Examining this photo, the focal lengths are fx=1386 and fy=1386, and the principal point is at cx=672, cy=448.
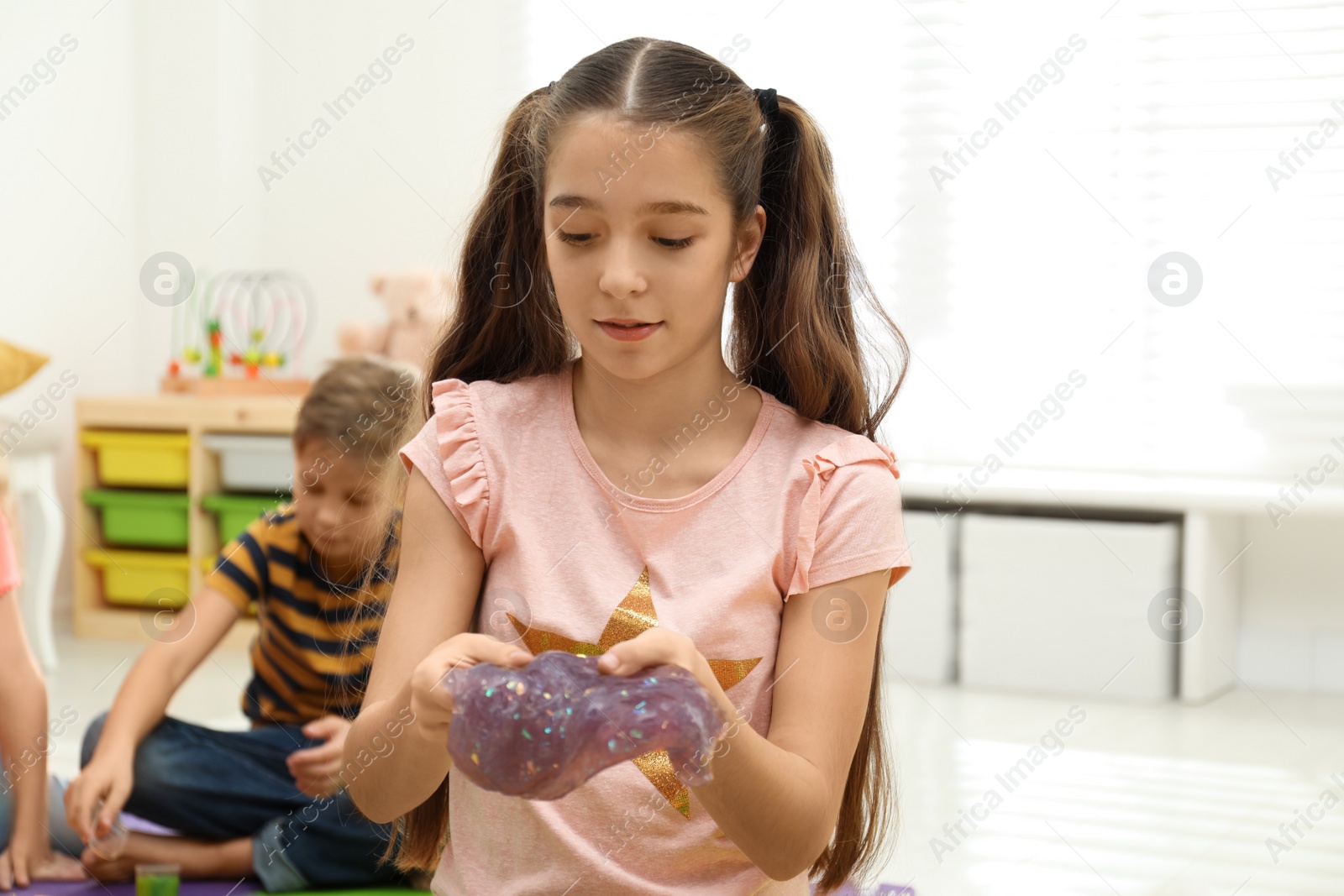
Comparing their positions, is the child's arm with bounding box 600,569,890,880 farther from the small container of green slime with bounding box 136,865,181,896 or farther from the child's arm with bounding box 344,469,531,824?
the small container of green slime with bounding box 136,865,181,896

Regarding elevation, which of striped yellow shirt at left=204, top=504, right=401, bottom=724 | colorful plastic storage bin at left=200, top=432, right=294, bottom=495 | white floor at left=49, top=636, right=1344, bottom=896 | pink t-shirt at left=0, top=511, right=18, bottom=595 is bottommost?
white floor at left=49, top=636, right=1344, bottom=896

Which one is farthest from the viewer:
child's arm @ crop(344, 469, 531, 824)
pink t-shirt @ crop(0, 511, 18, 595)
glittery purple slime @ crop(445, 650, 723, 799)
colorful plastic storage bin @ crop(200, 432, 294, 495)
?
colorful plastic storage bin @ crop(200, 432, 294, 495)

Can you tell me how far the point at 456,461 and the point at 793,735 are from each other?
27cm

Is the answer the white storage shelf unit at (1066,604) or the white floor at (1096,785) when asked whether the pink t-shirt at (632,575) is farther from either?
the white storage shelf unit at (1066,604)

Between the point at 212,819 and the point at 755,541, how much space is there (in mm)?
1004

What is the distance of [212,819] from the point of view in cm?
159

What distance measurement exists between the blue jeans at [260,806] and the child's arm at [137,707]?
0.03 m

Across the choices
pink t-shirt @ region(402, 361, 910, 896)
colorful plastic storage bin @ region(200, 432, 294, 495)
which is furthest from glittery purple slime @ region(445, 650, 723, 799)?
colorful plastic storage bin @ region(200, 432, 294, 495)

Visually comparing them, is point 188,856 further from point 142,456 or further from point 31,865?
point 142,456

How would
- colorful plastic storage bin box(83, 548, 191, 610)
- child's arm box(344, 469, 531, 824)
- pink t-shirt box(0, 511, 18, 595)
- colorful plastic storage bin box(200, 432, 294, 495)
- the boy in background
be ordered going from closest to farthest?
child's arm box(344, 469, 531, 824)
pink t-shirt box(0, 511, 18, 595)
the boy in background
colorful plastic storage bin box(200, 432, 294, 495)
colorful plastic storage bin box(83, 548, 191, 610)

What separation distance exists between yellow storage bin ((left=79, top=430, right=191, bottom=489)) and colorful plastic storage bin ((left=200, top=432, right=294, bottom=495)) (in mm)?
78

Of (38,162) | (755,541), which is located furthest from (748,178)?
(38,162)

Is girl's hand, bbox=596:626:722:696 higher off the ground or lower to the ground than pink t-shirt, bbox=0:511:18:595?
higher

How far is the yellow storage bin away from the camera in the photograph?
123 inches
